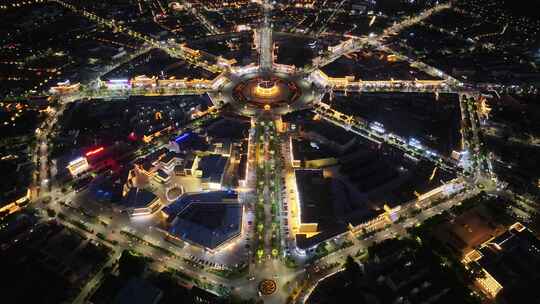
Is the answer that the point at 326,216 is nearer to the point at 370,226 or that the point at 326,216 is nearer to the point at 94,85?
the point at 370,226

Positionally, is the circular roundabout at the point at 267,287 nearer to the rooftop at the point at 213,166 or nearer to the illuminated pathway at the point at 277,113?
the illuminated pathway at the point at 277,113

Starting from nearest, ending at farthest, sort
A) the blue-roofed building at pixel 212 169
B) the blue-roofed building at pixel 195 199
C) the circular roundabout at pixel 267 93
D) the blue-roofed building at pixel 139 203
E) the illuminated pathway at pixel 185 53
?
the blue-roofed building at pixel 195 199
the blue-roofed building at pixel 139 203
the blue-roofed building at pixel 212 169
the circular roundabout at pixel 267 93
the illuminated pathway at pixel 185 53

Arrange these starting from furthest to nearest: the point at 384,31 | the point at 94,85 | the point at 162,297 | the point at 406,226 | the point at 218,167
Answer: the point at 384,31 < the point at 94,85 < the point at 218,167 < the point at 406,226 < the point at 162,297

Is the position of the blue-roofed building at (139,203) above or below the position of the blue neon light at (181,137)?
below

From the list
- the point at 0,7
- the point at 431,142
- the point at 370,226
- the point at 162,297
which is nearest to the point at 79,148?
the point at 162,297

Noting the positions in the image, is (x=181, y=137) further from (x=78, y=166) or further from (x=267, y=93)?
(x=267, y=93)

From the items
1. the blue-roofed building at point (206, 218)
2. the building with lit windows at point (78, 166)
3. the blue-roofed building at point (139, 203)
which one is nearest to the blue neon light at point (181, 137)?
the blue-roofed building at point (139, 203)

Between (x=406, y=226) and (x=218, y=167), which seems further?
(x=218, y=167)
